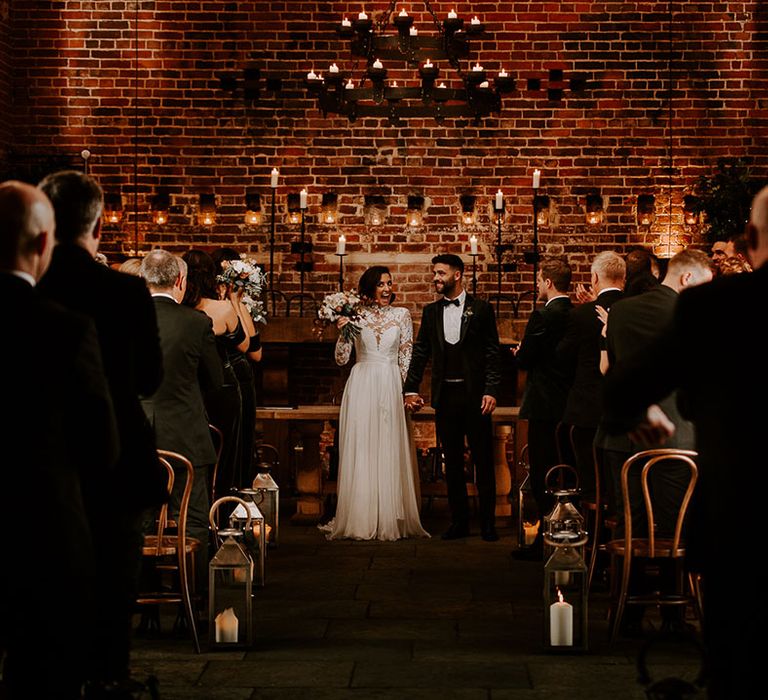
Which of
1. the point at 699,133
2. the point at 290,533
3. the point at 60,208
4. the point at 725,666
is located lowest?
the point at 290,533

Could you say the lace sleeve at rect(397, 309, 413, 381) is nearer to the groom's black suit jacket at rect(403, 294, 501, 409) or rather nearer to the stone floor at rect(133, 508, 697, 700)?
the groom's black suit jacket at rect(403, 294, 501, 409)

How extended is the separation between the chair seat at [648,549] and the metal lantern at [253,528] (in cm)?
144

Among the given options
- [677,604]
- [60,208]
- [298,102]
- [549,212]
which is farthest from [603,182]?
[60,208]

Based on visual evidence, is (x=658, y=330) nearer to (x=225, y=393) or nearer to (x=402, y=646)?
(x=402, y=646)

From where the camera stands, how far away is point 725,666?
223cm

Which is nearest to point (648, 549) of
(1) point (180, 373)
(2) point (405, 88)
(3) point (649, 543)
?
(3) point (649, 543)

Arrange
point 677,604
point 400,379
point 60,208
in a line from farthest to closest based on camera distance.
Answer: point 400,379 < point 677,604 < point 60,208

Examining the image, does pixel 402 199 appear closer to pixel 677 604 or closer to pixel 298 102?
pixel 298 102

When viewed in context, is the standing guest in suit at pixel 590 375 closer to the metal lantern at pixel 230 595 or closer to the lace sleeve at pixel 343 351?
the lace sleeve at pixel 343 351

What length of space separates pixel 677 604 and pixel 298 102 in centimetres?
590

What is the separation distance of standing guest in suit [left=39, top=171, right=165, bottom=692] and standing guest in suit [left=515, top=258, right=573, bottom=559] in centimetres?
339

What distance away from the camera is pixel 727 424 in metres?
2.31

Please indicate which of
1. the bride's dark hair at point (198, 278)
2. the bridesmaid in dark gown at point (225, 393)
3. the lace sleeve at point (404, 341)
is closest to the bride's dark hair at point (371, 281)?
the lace sleeve at point (404, 341)

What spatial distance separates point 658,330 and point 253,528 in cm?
200
